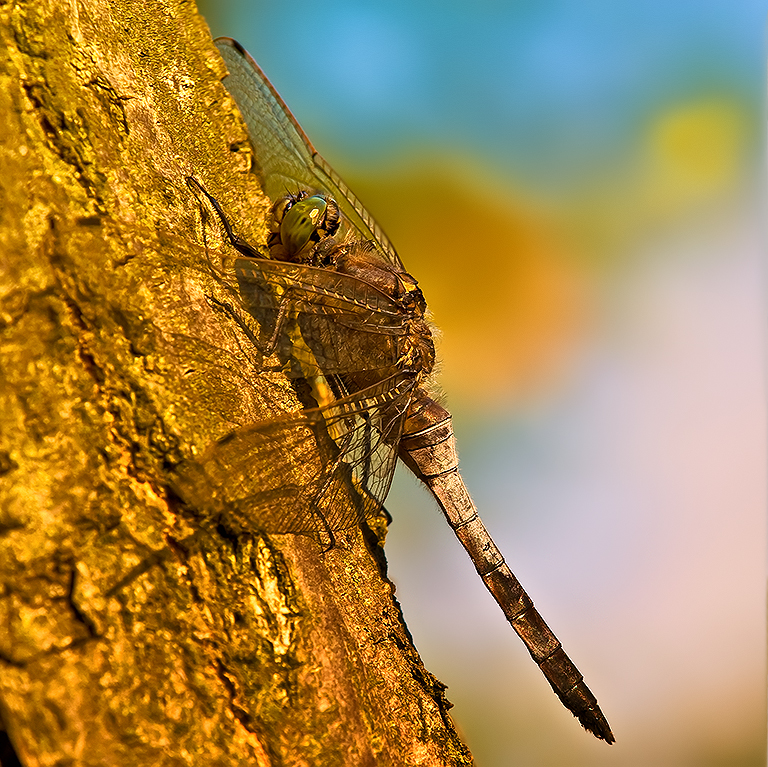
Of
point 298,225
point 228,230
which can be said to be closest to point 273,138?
point 298,225

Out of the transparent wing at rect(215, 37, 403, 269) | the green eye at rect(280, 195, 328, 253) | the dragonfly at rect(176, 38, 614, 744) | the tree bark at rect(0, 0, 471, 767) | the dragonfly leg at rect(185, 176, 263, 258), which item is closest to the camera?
the tree bark at rect(0, 0, 471, 767)

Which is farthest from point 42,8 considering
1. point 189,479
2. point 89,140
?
point 189,479

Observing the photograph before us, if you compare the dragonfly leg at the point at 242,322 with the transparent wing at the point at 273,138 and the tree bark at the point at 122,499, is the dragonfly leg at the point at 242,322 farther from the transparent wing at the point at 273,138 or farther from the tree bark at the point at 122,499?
the transparent wing at the point at 273,138

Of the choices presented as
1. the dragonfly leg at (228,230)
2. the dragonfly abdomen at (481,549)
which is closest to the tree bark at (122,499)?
the dragonfly leg at (228,230)

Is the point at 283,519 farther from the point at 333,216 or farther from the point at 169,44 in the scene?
the point at 169,44

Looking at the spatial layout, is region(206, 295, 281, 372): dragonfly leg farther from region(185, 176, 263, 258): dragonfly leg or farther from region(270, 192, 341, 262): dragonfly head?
region(270, 192, 341, 262): dragonfly head

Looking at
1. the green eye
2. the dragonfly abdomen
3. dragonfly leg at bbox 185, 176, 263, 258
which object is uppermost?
the green eye

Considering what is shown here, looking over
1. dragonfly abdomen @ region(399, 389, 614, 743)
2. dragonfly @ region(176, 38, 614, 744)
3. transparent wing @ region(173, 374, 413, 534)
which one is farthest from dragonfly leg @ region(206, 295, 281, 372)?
dragonfly abdomen @ region(399, 389, 614, 743)
